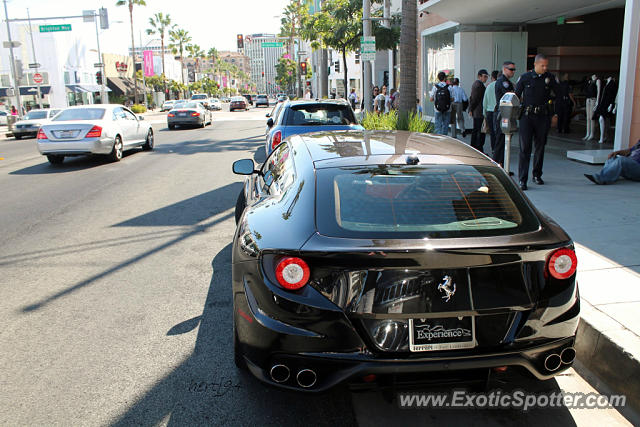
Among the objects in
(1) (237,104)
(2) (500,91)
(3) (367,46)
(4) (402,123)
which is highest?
(3) (367,46)

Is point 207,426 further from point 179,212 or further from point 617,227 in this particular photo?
point 179,212

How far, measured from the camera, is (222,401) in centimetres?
326

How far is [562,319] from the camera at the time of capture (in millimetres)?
2852

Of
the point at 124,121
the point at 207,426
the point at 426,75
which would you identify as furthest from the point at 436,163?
the point at 426,75

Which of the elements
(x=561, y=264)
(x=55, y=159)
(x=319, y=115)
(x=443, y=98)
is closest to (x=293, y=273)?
(x=561, y=264)

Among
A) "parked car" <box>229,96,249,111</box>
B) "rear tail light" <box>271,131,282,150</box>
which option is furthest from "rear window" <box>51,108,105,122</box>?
"parked car" <box>229,96,249,111</box>

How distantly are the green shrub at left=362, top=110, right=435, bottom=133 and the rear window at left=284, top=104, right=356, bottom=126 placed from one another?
91.8 inches

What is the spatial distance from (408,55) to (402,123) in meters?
2.09

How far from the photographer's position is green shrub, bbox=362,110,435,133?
12.6m

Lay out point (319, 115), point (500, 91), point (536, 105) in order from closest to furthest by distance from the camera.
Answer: point (536, 105)
point (500, 91)
point (319, 115)

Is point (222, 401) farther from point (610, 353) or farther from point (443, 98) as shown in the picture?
point (443, 98)

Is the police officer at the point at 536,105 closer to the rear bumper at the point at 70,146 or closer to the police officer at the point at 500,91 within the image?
the police officer at the point at 500,91

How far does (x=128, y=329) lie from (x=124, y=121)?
12.8 meters

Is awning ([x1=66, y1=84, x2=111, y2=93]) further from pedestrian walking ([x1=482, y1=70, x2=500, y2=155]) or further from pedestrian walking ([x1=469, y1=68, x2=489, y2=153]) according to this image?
pedestrian walking ([x1=482, y1=70, x2=500, y2=155])
